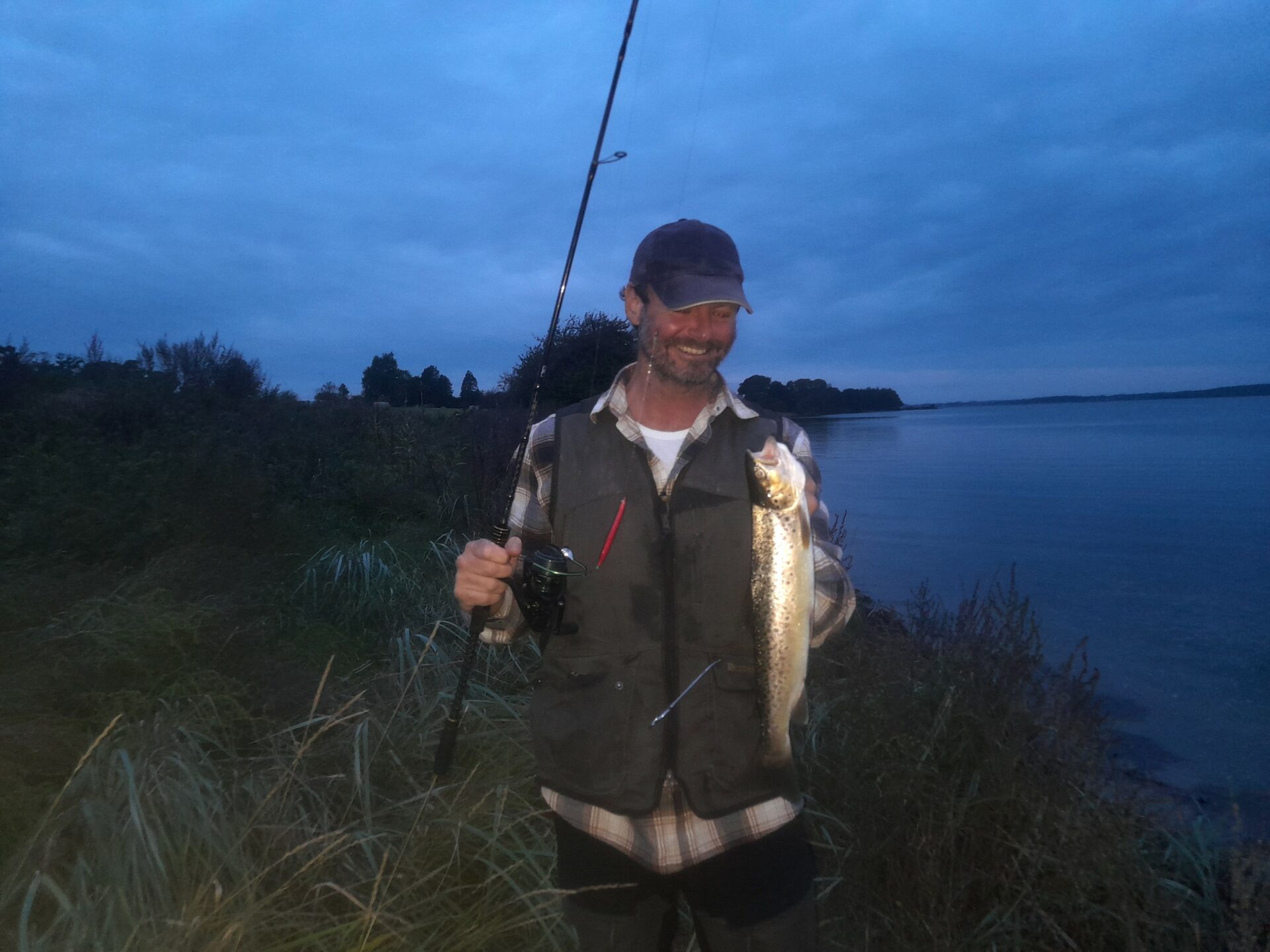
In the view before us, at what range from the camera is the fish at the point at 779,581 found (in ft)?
7.10

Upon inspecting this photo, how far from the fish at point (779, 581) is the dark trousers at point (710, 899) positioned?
35 centimetres

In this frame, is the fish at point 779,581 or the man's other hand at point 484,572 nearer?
the fish at point 779,581

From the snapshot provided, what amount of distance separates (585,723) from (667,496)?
74cm

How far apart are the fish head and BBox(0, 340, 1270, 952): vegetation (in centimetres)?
173

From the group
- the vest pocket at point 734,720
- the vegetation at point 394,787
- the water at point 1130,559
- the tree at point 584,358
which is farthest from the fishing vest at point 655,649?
the tree at point 584,358

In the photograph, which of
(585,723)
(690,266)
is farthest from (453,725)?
(690,266)

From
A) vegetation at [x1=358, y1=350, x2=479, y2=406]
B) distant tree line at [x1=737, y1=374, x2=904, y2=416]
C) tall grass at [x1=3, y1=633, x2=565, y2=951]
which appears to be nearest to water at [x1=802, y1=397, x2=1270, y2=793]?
distant tree line at [x1=737, y1=374, x2=904, y2=416]

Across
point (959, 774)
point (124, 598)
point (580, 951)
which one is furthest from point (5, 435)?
point (959, 774)

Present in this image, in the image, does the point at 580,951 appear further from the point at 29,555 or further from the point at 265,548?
the point at 265,548

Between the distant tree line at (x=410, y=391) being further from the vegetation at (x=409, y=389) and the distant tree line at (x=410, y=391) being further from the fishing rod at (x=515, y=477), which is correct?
the fishing rod at (x=515, y=477)

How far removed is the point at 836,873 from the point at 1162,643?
7.44m

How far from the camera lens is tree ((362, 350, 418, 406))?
16172 mm

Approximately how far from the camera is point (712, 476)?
95.2 inches

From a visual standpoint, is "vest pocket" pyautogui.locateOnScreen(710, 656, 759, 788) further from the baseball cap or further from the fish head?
the baseball cap
